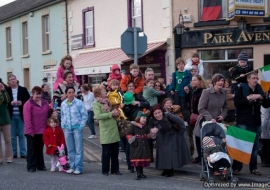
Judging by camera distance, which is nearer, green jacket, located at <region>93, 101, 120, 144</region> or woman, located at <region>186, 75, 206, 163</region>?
green jacket, located at <region>93, 101, 120, 144</region>

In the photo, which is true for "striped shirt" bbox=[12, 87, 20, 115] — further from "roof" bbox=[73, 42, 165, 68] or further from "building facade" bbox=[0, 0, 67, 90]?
"building facade" bbox=[0, 0, 67, 90]

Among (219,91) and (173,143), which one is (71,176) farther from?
(219,91)

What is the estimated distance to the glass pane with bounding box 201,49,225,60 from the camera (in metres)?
17.7

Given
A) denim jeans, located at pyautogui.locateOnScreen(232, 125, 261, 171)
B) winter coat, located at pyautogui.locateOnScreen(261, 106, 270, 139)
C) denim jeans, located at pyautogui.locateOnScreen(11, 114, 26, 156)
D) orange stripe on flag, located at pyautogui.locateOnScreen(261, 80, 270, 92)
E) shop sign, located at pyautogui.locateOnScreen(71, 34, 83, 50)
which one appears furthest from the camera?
shop sign, located at pyautogui.locateOnScreen(71, 34, 83, 50)

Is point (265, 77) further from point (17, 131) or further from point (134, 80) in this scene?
point (17, 131)

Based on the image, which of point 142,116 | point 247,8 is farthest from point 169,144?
point 247,8

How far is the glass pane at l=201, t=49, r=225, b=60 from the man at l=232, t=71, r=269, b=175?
26.5 ft

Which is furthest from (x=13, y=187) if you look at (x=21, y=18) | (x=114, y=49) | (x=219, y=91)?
(x=21, y=18)

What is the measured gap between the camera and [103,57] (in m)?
21.0

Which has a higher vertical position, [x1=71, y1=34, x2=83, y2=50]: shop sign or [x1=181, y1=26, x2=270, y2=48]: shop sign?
[x1=71, y1=34, x2=83, y2=50]: shop sign

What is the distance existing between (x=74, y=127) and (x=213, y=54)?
8724 mm

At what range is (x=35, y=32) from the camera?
28.5 m

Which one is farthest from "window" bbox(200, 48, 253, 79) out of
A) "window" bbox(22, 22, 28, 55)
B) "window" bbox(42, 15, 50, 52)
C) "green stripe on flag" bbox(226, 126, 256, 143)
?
"window" bbox(22, 22, 28, 55)

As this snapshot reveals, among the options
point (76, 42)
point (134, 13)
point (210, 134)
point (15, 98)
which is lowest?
point (210, 134)
